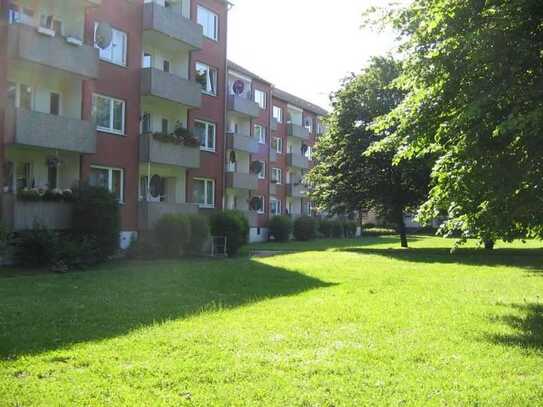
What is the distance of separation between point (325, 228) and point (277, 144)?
8.01 meters

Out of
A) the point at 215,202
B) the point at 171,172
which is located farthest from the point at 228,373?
the point at 215,202

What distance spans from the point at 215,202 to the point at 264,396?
25550 mm

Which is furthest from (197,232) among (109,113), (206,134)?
(206,134)

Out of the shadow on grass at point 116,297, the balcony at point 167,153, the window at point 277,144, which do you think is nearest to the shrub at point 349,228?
the window at point 277,144

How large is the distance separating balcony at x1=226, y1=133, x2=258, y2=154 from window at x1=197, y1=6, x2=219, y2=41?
667 centimetres

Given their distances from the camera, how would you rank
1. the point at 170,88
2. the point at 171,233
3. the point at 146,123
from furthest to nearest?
the point at 146,123, the point at 170,88, the point at 171,233

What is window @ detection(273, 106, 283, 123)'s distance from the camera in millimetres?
46406

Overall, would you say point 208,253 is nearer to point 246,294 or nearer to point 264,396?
point 246,294

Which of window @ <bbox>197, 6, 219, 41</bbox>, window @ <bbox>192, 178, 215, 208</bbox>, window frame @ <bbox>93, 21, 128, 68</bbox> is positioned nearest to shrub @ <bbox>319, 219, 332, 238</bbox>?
window @ <bbox>192, 178, 215, 208</bbox>

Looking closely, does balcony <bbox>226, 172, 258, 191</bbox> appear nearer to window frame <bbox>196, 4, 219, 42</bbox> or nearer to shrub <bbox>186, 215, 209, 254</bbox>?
window frame <bbox>196, 4, 219, 42</bbox>

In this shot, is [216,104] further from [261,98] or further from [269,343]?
[269,343]

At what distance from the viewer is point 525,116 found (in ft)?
23.8

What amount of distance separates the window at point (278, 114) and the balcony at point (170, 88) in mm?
19583

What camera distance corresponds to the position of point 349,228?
51562mm
